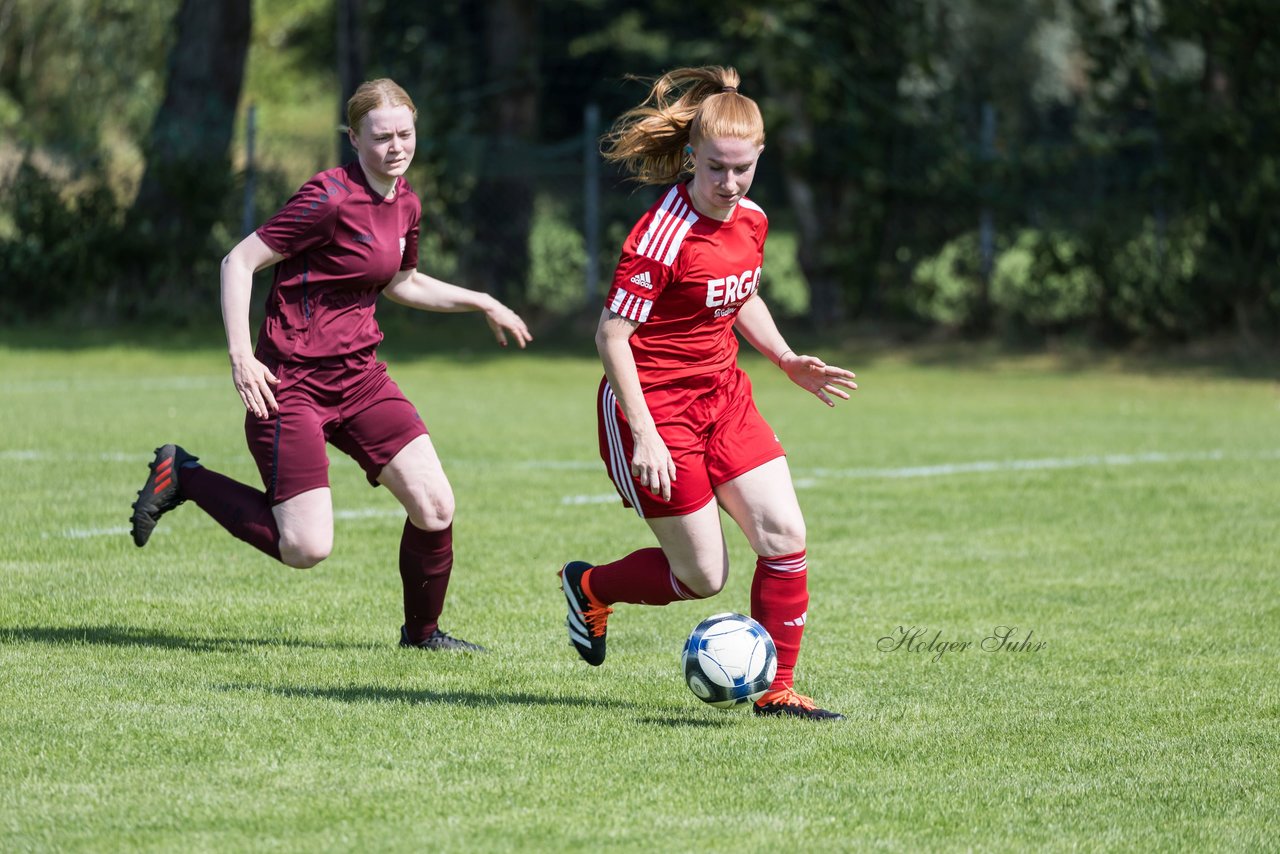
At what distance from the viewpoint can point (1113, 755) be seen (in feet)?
16.5

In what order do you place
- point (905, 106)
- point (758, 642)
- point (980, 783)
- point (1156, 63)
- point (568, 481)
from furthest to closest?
point (905, 106), point (1156, 63), point (568, 481), point (758, 642), point (980, 783)

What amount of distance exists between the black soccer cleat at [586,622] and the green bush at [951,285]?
51.0 ft

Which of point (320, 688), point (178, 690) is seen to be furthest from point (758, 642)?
point (178, 690)

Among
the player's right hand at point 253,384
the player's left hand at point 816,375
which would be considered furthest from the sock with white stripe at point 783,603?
the player's right hand at point 253,384

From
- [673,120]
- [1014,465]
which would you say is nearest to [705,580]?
[673,120]

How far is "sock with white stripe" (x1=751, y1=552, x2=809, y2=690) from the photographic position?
5.52 meters

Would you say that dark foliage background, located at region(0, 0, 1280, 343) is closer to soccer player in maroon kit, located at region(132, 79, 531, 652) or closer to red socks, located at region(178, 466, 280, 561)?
soccer player in maroon kit, located at region(132, 79, 531, 652)

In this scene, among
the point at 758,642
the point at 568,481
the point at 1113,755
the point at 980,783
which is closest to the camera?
the point at 980,783

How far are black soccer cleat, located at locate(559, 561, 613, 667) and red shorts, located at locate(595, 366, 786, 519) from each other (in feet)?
1.68

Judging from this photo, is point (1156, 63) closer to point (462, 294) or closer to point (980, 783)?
point (462, 294)

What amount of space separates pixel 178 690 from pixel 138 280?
702 inches

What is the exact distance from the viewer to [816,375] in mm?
5832

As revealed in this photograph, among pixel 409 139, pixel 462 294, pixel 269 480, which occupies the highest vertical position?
pixel 409 139

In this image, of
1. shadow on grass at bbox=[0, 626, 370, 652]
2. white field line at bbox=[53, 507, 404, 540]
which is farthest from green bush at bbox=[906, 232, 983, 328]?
shadow on grass at bbox=[0, 626, 370, 652]
